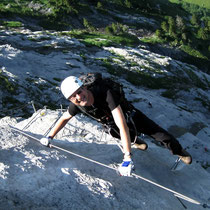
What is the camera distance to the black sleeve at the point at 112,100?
610 centimetres

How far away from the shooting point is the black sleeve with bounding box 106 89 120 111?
610cm

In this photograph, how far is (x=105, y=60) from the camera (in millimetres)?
35531

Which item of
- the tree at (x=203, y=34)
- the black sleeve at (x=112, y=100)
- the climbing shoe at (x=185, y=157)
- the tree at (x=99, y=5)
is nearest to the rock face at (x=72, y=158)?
the climbing shoe at (x=185, y=157)

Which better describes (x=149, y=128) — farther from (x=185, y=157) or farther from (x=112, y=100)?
(x=112, y=100)

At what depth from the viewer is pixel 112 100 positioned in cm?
612

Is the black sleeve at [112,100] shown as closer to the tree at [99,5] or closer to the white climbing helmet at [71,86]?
the white climbing helmet at [71,86]

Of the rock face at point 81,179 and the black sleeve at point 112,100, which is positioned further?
the black sleeve at point 112,100

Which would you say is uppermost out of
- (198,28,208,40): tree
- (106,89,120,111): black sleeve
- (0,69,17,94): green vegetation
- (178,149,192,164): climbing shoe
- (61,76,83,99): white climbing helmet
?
(61,76,83,99): white climbing helmet

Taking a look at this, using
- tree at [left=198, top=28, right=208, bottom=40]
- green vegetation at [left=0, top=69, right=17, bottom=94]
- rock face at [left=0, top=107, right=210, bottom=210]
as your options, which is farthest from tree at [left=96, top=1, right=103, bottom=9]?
rock face at [left=0, top=107, right=210, bottom=210]

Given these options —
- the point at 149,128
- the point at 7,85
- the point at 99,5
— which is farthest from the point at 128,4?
the point at 149,128

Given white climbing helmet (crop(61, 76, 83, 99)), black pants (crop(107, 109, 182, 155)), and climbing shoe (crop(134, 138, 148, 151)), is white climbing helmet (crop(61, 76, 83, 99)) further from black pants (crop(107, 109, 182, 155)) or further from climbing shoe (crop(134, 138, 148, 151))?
climbing shoe (crop(134, 138, 148, 151))

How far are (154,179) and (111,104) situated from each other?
3.14 metres

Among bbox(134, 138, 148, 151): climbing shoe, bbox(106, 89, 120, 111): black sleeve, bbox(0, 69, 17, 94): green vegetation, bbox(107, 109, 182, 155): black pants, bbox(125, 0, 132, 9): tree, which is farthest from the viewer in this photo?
bbox(125, 0, 132, 9): tree

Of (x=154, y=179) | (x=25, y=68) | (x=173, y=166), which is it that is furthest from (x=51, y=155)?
(x=25, y=68)
